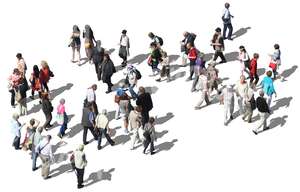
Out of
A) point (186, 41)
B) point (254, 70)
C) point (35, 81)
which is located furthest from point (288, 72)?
point (35, 81)

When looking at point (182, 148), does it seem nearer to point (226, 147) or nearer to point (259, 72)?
point (226, 147)

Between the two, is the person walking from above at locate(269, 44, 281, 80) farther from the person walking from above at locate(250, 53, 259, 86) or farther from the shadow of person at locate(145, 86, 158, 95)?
the shadow of person at locate(145, 86, 158, 95)

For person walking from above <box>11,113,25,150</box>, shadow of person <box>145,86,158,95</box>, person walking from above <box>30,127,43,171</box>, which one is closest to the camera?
person walking from above <box>30,127,43,171</box>

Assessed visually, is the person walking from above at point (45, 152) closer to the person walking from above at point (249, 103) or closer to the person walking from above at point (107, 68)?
the person walking from above at point (107, 68)

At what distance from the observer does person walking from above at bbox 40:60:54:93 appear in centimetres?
3125

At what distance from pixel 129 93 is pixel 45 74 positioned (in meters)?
3.45

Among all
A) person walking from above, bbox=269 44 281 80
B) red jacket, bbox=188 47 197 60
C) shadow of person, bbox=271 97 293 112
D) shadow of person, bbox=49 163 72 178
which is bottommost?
shadow of person, bbox=49 163 72 178

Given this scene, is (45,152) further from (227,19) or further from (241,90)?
(227,19)

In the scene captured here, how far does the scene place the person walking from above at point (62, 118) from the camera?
29031mm

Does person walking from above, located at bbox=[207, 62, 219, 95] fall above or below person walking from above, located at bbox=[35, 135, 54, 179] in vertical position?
above

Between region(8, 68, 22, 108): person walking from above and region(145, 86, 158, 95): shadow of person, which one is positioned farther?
region(145, 86, 158, 95): shadow of person

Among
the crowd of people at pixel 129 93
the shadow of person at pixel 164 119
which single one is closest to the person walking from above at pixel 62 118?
the crowd of people at pixel 129 93

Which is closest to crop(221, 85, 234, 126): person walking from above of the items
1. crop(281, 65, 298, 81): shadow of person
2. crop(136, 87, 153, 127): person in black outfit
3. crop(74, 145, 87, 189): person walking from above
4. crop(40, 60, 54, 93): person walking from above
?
Result: crop(136, 87, 153, 127): person in black outfit

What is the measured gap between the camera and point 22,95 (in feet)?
102
